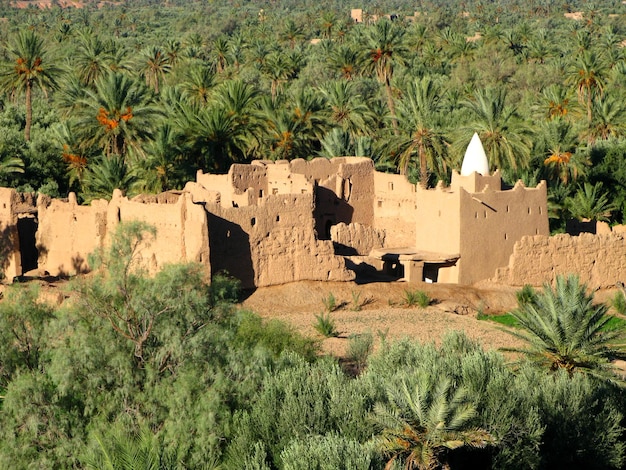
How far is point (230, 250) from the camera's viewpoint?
2539 cm

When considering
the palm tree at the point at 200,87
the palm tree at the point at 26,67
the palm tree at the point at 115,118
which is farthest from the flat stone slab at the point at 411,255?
the palm tree at the point at 200,87

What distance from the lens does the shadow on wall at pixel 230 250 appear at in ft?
82.1

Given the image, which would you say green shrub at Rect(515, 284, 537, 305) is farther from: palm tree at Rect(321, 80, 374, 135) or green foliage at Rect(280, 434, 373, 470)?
palm tree at Rect(321, 80, 374, 135)

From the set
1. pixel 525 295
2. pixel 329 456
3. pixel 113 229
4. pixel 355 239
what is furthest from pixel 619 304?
pixel 329 456

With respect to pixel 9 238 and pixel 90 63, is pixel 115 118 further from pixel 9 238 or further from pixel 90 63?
pixel 90 63

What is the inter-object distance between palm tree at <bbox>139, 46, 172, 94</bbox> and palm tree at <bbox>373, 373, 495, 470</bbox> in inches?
1489

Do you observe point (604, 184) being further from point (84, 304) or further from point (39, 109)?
point (84, 304)

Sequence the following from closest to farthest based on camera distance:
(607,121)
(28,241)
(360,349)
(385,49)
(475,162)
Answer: (360,349)
(28,241)
(475,162)
(607,121)
(385,49)

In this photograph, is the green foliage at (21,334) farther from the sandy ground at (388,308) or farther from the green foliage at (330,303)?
the green foliage at (330,303)

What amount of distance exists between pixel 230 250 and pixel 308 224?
2099 mm

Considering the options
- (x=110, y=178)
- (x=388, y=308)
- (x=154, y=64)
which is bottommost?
(x=388, y=308)

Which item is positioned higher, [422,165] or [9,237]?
[422,165]

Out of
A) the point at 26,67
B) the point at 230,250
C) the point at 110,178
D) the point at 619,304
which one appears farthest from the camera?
the point at 26,67

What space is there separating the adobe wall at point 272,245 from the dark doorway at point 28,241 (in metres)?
6.67
